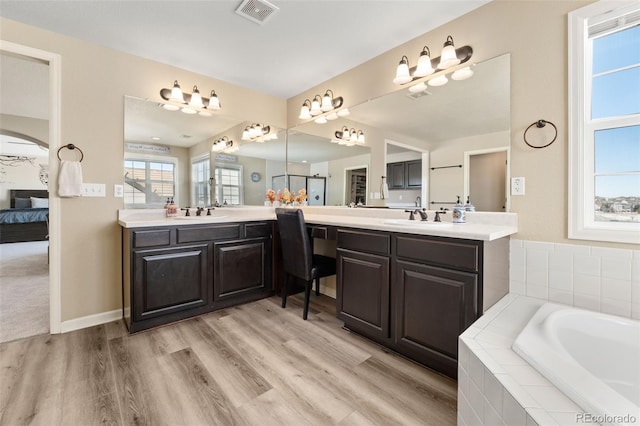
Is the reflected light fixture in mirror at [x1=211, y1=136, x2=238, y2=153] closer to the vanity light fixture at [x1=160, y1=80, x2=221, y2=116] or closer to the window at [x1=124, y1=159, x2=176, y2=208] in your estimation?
the vanity light fixture at [x1=160, y1=80, x2=221, y2=116]

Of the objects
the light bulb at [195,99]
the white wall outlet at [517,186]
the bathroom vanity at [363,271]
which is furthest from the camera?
the light bulb at [195,99]

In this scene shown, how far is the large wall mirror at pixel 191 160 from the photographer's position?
8.71 feet

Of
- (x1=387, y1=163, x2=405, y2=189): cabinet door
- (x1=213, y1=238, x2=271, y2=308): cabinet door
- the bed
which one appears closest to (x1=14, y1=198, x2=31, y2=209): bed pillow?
the bed

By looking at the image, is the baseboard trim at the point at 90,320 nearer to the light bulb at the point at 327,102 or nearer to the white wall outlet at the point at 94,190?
the white wall outlet at the point at 94,190

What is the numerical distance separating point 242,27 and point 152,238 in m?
1.86

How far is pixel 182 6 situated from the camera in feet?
6.49

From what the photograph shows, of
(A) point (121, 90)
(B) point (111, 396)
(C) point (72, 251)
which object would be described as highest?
(A) point (121, 90)

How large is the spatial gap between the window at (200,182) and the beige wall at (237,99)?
2.20 ft

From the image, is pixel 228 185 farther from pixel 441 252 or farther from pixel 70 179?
pixel 441 252

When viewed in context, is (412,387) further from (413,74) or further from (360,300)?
(413,74)

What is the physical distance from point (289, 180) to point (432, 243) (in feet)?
7.92

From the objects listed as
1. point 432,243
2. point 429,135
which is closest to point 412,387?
point 432,243

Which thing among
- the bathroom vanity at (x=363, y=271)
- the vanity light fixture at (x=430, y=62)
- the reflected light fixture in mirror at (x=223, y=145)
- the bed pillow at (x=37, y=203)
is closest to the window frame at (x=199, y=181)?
the reflected light fixture in mirror at (x=223, y=145)

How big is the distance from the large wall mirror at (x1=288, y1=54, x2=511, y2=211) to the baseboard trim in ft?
8.12
